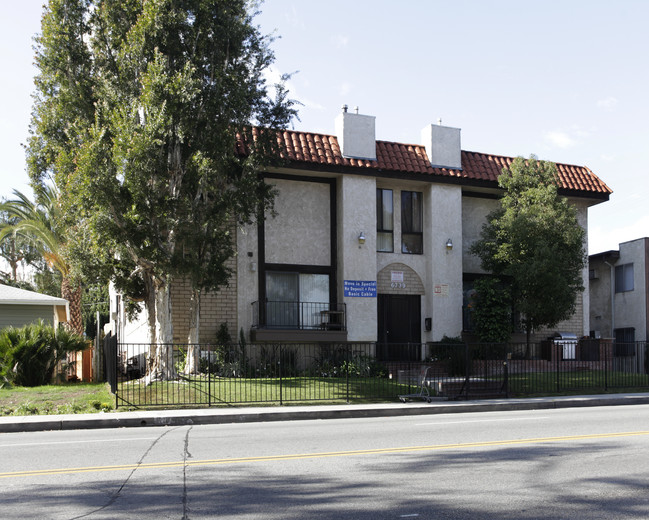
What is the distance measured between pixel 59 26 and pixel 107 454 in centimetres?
1387

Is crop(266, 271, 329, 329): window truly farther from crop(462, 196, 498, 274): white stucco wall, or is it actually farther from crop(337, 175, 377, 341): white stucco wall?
crop(462, 196, 498, 274): white stucco wall

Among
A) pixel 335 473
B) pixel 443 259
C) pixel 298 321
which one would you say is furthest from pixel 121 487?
pixel 443 259

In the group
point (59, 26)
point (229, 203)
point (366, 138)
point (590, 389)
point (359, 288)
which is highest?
point (59, 26)

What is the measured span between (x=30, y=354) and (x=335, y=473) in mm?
14841

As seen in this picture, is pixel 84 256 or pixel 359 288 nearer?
pixel 84 256

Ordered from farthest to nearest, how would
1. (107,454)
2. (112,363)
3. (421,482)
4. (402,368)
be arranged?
(402,368)
(112,363)
(107,454)
(421,482)

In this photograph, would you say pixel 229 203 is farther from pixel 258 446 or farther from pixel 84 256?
pixel 258 446

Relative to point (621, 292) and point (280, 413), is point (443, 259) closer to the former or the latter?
point (280, 413)

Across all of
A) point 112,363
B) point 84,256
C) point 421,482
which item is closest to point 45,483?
point 421,482

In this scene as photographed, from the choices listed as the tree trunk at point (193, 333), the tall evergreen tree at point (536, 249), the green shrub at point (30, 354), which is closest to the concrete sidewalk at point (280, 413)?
the tree trunk at point (193, 333)

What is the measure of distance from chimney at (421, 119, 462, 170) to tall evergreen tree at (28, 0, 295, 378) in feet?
25.3

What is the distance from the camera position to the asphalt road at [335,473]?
6312mm

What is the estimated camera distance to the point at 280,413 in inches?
601

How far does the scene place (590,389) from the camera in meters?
20.3
